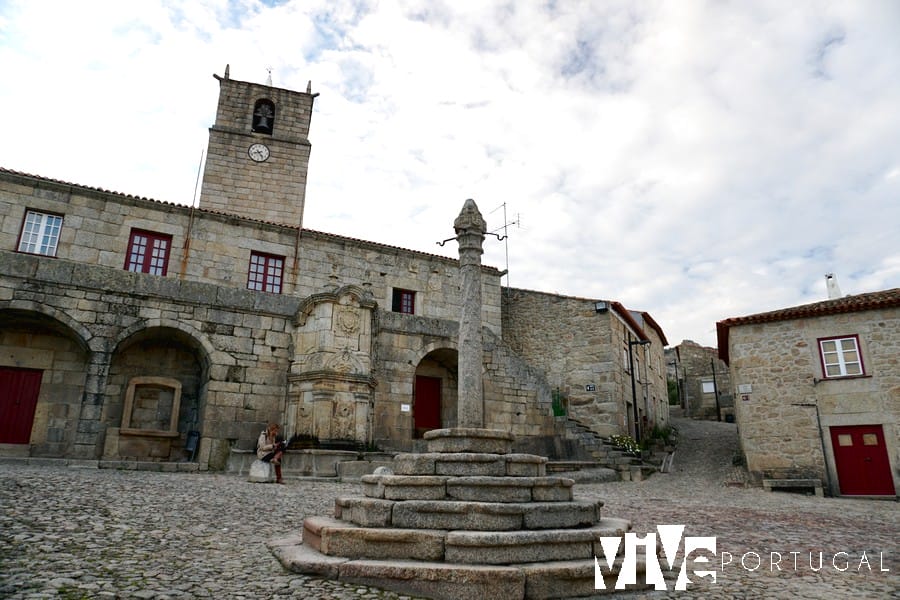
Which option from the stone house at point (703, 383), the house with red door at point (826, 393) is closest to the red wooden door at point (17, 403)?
the house with red door at point (826, 393)

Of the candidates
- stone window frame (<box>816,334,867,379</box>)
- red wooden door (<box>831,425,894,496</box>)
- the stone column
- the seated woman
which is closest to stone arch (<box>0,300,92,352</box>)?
the seated woman

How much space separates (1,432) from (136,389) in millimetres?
2609

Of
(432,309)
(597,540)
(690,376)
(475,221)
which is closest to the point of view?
(597,540)

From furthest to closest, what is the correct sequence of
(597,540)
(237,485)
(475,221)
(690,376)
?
(690,376), (237,485), (475,221), (597,540)

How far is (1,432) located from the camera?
11820mm

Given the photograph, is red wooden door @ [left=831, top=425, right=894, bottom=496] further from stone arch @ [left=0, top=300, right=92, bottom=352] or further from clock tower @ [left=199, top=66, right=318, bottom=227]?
clock tower @ [left=199, top=66, right=318, bottom=227]

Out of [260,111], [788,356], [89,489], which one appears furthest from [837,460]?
[260,111]

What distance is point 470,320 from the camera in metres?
6.75

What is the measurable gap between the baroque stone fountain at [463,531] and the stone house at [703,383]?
25.4 metres

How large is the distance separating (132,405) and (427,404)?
7.68 meters

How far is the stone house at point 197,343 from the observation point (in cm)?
1162

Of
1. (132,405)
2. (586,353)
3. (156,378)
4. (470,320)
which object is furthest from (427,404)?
(470,320)

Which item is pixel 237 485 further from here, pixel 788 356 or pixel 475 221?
pixel 788 356

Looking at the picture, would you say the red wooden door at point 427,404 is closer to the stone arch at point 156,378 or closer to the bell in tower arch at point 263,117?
the stone arch at point 156,378
